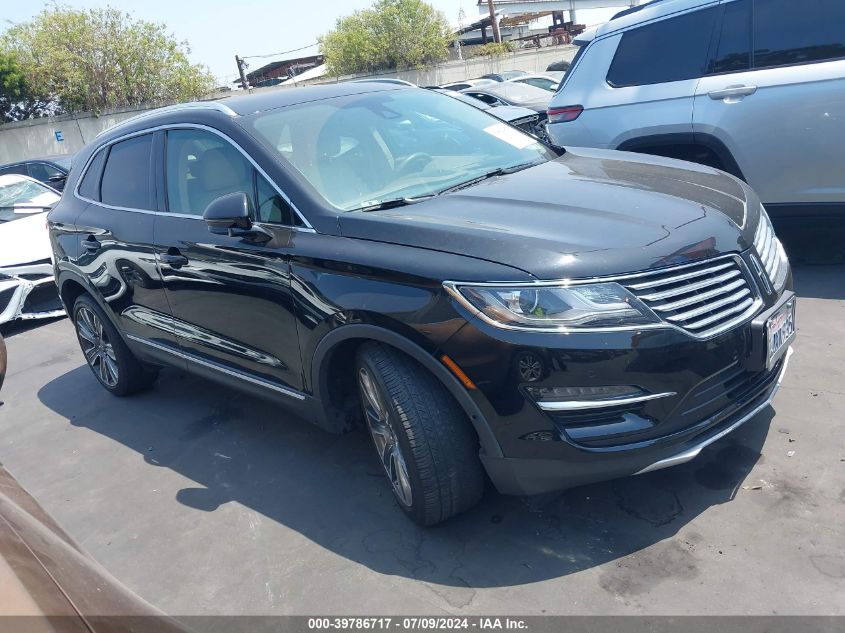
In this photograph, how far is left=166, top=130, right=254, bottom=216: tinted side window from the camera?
381cm

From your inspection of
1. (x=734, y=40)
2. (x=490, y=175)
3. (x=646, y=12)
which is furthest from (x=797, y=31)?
(x=490, y=175)

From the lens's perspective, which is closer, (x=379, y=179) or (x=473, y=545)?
(x=473, y=545)

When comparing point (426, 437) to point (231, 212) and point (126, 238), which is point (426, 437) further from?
point (126, 238)

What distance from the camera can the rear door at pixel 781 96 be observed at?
5.00m

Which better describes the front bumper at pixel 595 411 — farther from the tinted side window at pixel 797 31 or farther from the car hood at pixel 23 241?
the car hood at pixel 23 241

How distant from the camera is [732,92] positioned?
210 inches

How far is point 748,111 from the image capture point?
527 centimetres

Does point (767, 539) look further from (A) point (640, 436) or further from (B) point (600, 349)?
(B) point (600, 349)

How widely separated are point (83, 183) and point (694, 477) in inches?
164

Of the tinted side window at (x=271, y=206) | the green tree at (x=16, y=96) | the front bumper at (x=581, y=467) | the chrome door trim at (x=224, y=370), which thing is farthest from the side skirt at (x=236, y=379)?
the green tree at (x=16, y=96)

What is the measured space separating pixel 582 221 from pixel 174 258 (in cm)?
221

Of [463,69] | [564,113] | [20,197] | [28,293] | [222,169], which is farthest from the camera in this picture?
[463,69]

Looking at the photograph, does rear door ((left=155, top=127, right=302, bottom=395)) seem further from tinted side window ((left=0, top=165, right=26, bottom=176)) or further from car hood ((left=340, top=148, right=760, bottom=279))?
tinted side window ((left=0, top=165, right=26, bottom=176))

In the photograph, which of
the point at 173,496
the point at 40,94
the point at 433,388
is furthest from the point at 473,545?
the point at 40,94
